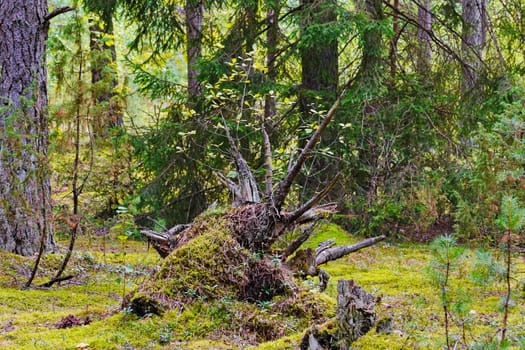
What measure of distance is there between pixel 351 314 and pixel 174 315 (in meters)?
1.48

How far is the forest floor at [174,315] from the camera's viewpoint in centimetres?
392

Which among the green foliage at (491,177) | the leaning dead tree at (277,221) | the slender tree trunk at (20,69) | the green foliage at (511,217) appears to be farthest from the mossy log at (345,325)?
the slender tree trunk at (20,69)

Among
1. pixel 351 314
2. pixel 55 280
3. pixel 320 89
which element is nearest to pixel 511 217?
pixel 351 314

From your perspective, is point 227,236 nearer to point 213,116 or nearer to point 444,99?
point 213,116

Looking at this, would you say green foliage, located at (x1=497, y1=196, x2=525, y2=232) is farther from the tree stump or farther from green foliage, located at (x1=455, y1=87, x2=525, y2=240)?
green foliage, located at (x1=455, y1=87, x2=525, y2=240)

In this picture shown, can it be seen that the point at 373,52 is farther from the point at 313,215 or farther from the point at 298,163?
the point at 298,163

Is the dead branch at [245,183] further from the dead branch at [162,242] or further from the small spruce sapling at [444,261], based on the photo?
the small spruce sapling at [444,261]

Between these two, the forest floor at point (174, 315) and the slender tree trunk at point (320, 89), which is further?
the slender tree trunk at point (320, 89)

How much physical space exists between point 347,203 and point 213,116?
270 centimetres

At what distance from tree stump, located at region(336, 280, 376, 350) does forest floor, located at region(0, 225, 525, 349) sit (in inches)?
2.5

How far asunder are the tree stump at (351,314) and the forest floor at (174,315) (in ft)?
0.21

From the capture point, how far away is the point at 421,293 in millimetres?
6246

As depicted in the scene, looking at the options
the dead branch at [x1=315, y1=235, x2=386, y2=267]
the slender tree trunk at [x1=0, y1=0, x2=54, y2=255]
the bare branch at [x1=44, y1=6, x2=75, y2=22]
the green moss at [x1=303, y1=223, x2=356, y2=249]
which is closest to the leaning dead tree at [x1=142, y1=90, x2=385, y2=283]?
the dead branch at [x1=315, y1=235, x2=386, y2=267]

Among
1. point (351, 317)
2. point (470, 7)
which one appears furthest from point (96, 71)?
point (470, 7)
